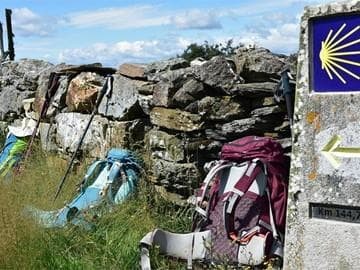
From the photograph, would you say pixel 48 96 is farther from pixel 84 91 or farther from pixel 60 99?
pixel 84 91

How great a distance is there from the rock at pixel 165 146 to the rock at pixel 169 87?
0.80 ft

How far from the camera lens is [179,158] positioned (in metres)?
5.59

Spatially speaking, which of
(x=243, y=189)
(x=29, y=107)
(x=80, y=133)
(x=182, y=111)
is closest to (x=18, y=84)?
→ (x=29, y=107)

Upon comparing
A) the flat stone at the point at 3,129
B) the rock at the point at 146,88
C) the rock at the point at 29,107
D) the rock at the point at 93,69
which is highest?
the rock at the point at 93,69

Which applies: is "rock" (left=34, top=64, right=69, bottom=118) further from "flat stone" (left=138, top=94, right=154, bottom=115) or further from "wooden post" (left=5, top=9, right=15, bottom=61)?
"wooden post" (left=5, top=9, right=15, bottom=61)

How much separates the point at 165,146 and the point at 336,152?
8.70 ft

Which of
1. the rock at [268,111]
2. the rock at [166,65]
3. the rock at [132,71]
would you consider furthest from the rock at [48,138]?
the rock at [268,111]

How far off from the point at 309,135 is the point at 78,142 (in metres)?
4.34

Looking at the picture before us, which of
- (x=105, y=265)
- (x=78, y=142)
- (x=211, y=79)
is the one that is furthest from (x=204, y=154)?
(x=78, y=142)

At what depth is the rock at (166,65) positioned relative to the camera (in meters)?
6.56

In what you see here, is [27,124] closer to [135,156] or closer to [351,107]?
[135,156]

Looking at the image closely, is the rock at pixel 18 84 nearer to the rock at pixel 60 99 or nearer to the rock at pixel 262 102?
the rock at pixel 60 99

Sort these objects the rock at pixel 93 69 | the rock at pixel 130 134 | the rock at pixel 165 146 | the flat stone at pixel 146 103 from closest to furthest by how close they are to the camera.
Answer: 1. the rock at pixel 165 146
2. the flat stone at pixel 146 103
3. the rock at pixel 130 134
4. the rock at pixel 93 69

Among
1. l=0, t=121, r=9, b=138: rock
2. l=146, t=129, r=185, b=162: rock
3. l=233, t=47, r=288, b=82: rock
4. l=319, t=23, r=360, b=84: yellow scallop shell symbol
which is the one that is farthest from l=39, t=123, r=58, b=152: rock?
l=319, t=23, r=360, b=84: yellow scallop shell symbol
